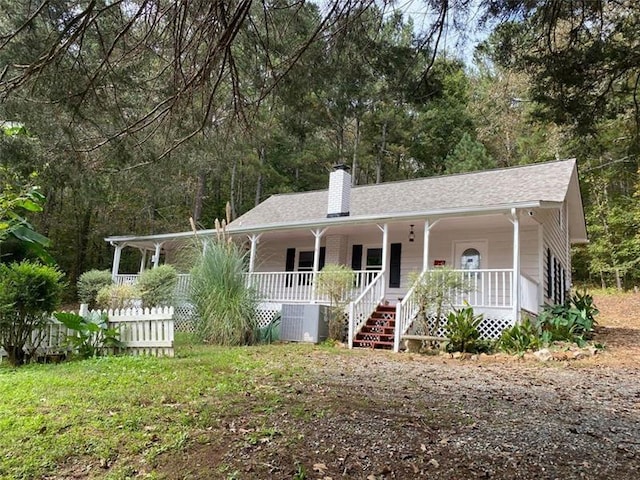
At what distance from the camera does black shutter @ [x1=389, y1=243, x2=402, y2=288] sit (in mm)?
13415

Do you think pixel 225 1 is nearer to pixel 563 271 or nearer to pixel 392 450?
pixel 392 450

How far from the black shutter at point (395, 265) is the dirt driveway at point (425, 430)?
713 centimetres

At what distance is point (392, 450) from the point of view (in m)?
3.29

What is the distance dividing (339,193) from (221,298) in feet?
19.4

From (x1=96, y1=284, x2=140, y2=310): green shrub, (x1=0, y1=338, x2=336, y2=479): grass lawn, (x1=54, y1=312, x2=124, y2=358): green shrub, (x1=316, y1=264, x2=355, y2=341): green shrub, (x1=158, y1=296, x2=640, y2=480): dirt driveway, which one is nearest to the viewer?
(x1=158, y1=296, x2=640, y2=480): dirt driveway

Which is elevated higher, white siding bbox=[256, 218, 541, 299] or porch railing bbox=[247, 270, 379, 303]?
white siding bbox=[256, 218, 541, 299]

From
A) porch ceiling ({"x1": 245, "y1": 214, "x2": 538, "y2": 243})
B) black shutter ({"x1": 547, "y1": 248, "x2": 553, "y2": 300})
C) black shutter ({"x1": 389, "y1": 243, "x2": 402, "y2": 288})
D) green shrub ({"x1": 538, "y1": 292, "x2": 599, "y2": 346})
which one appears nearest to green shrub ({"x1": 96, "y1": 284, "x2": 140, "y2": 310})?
porch ceiling ({"x1": 245, "y1": 214, "x2": 538, "y2": 243})

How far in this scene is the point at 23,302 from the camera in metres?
6.19

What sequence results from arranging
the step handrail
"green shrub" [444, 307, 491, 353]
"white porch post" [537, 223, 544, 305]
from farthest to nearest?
"white porch post" [537, 223, 544, 305] < the step handrail < "green shrub" [444, 307, 491, 353]

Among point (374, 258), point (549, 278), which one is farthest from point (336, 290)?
point (549, 278)

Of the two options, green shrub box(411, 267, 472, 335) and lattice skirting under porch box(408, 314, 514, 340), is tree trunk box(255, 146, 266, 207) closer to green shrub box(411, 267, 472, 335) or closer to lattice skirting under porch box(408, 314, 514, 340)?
green shrub box(411, 267, 472, 335)

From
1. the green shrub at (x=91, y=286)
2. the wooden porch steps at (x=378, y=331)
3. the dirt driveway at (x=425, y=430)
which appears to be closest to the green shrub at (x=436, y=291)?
the wooden porch steps at (x=378, y=331)

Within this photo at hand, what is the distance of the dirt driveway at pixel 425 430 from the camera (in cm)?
302

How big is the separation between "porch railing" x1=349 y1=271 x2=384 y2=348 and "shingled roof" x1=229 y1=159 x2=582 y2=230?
173 centimetres
